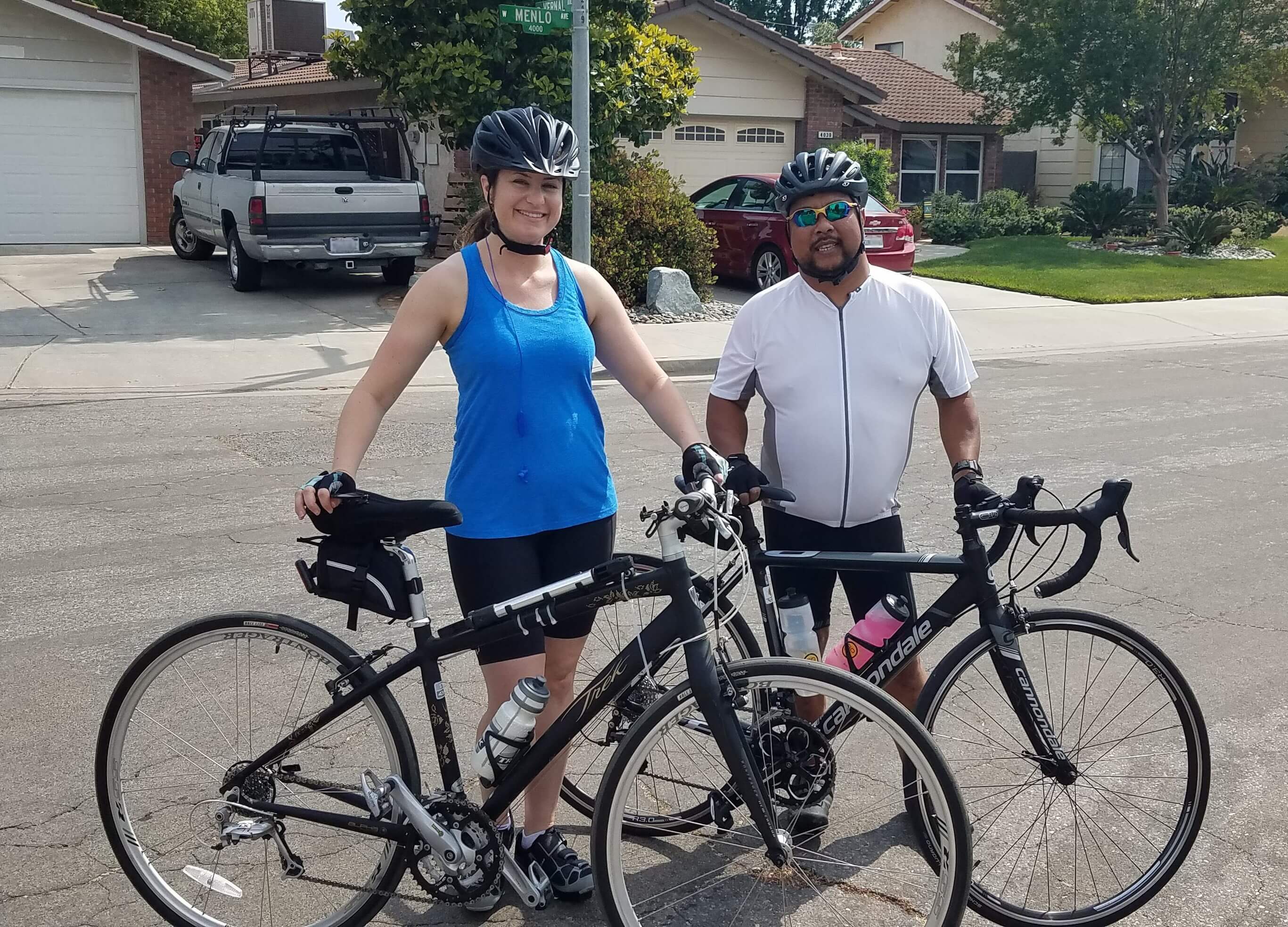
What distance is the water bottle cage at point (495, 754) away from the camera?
3127 millimetres

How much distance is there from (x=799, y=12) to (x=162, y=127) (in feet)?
183

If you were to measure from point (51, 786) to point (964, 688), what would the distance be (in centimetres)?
268

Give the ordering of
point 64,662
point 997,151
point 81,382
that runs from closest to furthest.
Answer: point 64,662, point 81,382, point 997,151

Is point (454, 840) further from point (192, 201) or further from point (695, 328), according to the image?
point (192, 201)

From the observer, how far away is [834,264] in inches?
139

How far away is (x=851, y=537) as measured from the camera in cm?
372

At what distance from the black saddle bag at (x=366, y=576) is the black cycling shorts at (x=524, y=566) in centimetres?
26

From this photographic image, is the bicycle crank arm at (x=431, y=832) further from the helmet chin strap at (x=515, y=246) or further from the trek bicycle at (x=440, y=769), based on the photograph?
the helmet chin strap at (x=515, y=246)

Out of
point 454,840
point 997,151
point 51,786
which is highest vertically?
point 997,151

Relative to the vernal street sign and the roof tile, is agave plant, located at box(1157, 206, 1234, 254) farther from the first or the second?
the vernal street sign

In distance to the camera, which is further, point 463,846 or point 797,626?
point 797,626

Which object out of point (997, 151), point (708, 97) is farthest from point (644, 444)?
point (997, 151)

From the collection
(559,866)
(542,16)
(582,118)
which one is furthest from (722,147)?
(559,866)

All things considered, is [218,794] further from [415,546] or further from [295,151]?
[295,151]
